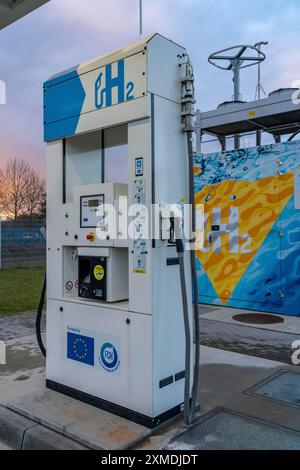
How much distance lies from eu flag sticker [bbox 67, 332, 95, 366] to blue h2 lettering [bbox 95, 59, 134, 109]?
1829 millimetres

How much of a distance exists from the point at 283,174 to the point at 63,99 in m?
4.28

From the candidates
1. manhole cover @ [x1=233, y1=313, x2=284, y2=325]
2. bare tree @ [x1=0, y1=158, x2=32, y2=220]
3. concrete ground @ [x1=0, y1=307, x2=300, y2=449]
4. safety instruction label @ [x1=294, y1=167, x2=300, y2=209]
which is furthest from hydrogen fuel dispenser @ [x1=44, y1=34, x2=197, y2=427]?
bare tree @ [x1=0, y1=158, x2=32, y2=220]

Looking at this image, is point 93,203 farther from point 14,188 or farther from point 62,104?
point 14,188

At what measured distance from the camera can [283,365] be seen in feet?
14.3

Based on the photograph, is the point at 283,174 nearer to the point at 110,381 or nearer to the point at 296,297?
the point at 296,297

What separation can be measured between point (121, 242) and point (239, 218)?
4.45 m

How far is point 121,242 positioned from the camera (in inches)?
125

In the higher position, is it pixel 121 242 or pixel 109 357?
pixel 121 242

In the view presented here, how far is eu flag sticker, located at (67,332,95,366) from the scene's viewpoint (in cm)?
335

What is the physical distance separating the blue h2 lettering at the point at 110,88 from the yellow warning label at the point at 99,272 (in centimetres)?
123

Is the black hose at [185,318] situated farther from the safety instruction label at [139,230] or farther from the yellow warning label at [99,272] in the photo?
the yellow warning label at [99,272]

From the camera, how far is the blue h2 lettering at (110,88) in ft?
9.83

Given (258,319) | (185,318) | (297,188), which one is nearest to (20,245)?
(258,319)

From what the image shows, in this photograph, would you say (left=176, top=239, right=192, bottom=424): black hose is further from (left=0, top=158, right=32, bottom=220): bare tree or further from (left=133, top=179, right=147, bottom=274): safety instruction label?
(left=0, top=158, right=32, bottom=220): bare tree
